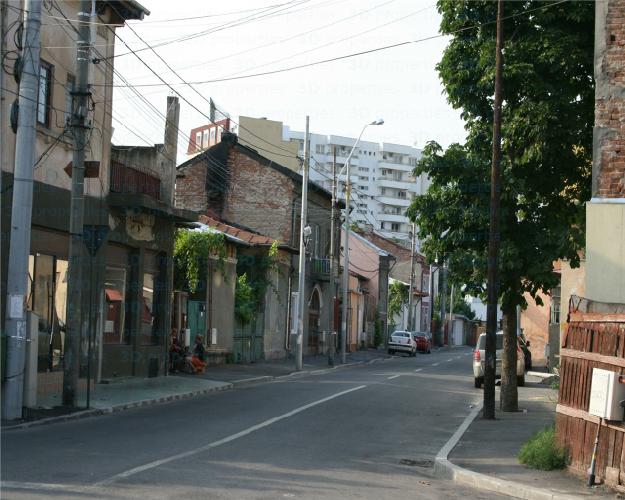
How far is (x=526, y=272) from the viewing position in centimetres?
1966

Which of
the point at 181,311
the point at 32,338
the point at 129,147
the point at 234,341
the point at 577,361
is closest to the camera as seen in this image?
the point at 577,361

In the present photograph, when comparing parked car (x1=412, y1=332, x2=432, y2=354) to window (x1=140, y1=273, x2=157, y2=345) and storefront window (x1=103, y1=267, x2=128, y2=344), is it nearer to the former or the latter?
window (x1=140, y1=273, x2=157, y2=345)

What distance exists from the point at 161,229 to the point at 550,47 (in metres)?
13.5

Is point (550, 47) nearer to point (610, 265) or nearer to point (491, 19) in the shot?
point (491, 19)

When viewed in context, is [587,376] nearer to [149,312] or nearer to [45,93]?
[45,93]

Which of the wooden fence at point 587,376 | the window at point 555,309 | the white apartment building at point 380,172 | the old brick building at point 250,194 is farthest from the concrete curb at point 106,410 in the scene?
the white apartment building at point 380,172

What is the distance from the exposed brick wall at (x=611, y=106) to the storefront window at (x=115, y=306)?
48.7 feet

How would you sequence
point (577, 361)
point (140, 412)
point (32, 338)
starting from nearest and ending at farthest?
1. point (577, 361)
2. point (32, 338)
3. point (140, 412)

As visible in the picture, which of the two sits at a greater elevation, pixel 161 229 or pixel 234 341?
pixel 161 229

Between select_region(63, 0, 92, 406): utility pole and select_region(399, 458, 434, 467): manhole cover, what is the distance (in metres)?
7.23

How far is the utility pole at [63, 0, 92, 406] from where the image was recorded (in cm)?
1739

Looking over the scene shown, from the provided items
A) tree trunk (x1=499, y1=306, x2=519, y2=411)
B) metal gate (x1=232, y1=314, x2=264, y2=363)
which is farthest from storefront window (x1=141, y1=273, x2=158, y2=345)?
tree trunk (x1=499, y1=306, x2=519, y2=411)

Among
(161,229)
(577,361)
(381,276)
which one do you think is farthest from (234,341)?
(381,276)

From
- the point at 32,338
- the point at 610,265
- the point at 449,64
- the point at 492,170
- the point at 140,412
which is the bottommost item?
the point at 140,412
